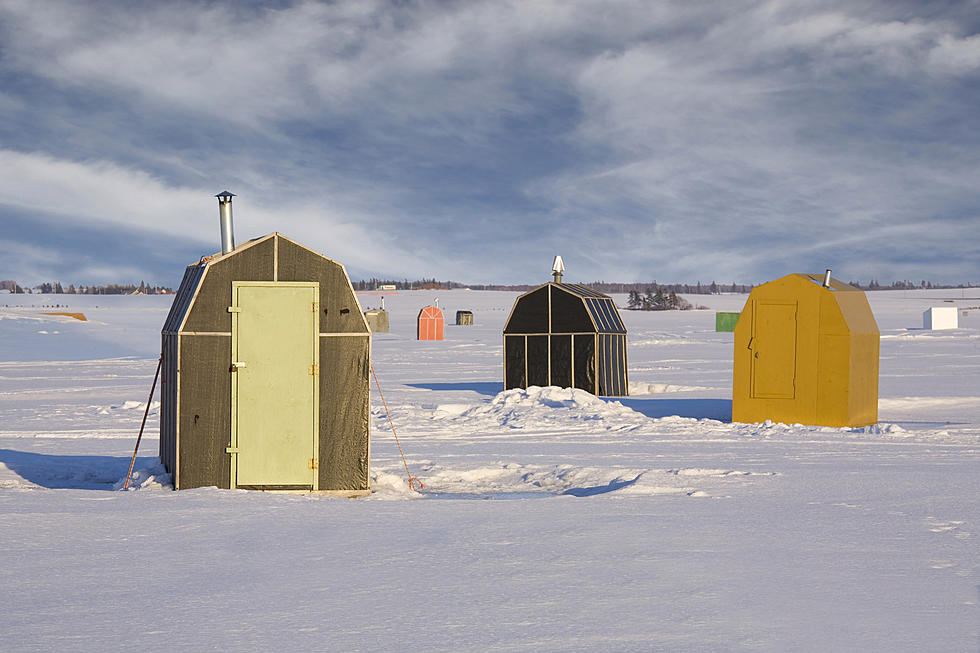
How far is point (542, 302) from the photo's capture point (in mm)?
22906

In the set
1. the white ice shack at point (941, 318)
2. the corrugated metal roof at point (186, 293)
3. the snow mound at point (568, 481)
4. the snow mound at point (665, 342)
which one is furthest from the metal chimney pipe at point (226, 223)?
the white ice shack at point (941, 318)

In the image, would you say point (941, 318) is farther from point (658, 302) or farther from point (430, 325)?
point (658, 302)

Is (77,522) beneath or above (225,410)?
beneath

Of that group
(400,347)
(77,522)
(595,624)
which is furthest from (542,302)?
(400,347)

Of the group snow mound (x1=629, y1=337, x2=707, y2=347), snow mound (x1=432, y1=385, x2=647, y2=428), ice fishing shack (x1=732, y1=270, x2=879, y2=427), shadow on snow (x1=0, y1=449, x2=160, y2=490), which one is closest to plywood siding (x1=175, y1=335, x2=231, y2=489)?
shadow on snow (x1=0, y1=449, x2=160, y2=490)

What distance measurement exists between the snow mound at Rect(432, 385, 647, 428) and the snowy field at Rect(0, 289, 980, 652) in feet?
4.26

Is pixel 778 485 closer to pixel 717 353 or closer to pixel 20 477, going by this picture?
pixel 20 477

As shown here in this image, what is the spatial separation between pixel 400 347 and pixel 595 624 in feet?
131

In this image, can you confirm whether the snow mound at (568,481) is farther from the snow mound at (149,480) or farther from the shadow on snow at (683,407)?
the shadow on snow at (683,407)

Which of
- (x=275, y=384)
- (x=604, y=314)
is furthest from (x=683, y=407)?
(x=275, y=384)

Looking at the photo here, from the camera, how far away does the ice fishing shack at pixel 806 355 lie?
15250 millimetres

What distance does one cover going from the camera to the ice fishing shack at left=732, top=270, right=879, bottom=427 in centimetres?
1525

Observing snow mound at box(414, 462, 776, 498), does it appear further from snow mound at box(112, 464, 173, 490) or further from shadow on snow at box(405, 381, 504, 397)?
shadow on snow at box(405, 381, 504, 397)

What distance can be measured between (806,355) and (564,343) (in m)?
7.84
